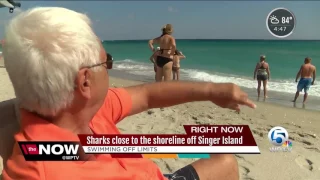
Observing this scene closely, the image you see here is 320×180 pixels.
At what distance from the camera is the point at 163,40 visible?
5820 millimetres

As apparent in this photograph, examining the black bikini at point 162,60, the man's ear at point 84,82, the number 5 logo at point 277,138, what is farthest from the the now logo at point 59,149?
the black bikini at point 162,60

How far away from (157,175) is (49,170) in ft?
1.11

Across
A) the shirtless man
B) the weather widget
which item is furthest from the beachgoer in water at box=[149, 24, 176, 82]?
the weather widget

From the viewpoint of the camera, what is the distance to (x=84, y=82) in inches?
31.5

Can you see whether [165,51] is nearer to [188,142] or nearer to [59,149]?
[188,142]

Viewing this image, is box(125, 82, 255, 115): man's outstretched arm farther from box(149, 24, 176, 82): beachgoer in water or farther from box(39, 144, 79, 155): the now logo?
box(149, 24, 176, 82): beachgoer in water

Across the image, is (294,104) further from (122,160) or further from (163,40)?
(122,160)

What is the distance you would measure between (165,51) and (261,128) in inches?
104

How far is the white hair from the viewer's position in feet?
2.37

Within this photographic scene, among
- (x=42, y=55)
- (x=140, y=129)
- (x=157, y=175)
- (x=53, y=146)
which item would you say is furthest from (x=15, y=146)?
(x=140, y=129)

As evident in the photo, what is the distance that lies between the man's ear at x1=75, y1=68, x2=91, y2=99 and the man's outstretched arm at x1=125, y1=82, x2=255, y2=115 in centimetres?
33

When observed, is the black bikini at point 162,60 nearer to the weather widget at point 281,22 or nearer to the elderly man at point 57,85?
the weather widget at point 281,22

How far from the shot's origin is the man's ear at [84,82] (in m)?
0.78

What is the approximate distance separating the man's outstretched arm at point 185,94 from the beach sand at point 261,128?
1385 mm
